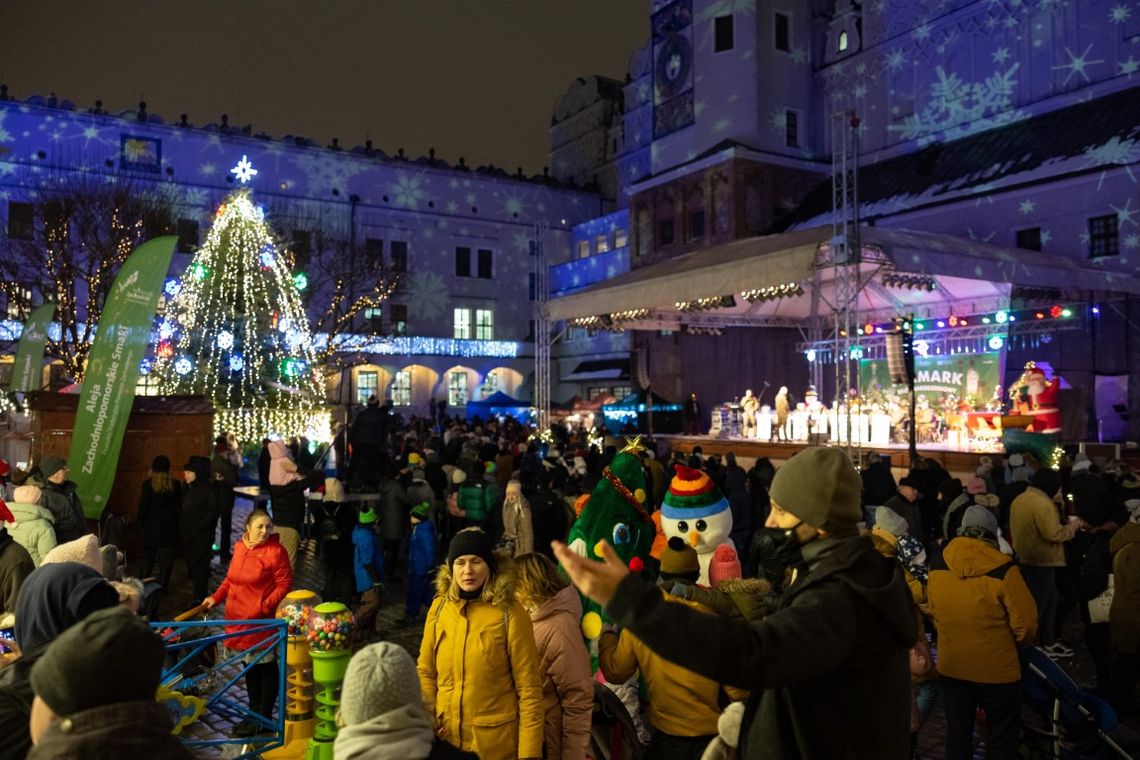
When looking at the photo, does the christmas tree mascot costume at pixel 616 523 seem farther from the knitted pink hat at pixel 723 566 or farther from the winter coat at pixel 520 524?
the winter coat at pixel 520 524

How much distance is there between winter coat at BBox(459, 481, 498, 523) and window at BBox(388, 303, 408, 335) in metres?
29.1

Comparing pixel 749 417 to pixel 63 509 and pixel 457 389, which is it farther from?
pixel 457 389

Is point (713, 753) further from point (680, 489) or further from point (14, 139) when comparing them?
point (14, 139)

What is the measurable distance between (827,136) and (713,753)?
30855mm

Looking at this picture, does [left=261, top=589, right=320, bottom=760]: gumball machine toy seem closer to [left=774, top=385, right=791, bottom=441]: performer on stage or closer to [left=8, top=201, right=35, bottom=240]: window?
[left=774, top=385, right=791, bottom=441]: performer on stage

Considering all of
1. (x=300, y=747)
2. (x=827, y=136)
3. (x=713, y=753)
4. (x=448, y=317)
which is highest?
(x=827, y=136)

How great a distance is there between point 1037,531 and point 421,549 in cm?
571

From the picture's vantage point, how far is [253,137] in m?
35.4

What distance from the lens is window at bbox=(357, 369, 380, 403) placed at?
1547 inches

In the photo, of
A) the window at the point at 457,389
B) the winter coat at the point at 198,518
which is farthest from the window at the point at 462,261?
the winter coat at the point at 198,518

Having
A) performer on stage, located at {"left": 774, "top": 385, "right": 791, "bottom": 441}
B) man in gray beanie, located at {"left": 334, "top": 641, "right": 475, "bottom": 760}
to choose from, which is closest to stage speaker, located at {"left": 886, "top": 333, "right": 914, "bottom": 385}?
performer on stage, located at {"left": 774, "top": 385, "right": 791, "bottom": 441}

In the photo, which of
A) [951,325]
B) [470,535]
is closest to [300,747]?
[470,535]

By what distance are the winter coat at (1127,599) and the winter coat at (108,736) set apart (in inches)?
238

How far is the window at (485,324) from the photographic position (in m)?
41.5
